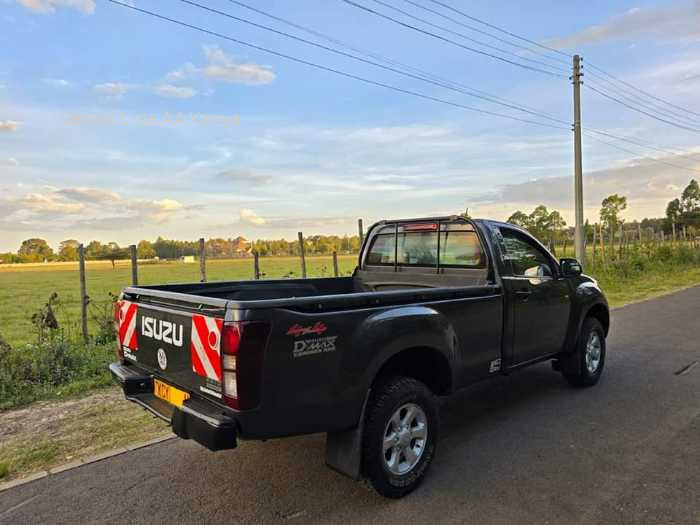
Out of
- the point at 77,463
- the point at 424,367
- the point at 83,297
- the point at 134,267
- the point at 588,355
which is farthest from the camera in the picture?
the point at 134,267

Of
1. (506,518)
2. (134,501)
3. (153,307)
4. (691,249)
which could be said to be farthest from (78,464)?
(691,249)

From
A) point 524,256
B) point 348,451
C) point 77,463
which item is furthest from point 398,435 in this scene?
point 77,463

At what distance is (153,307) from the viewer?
3293mm

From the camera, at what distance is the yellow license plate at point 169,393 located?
298 cm

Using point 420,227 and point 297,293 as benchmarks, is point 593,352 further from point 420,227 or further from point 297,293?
point 297,293

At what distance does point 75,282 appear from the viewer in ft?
108

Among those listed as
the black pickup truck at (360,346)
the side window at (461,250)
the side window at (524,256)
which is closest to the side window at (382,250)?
the black pickup truck at (360,346)

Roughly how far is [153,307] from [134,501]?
122 cm

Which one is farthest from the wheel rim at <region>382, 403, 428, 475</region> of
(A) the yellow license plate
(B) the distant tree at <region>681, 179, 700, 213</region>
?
(B) the distant tree at <region>681, 179, 700, 213</region>

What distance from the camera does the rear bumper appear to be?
8.33 ft

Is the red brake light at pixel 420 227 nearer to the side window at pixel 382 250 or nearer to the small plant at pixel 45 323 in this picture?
the side window at pixel 382 250

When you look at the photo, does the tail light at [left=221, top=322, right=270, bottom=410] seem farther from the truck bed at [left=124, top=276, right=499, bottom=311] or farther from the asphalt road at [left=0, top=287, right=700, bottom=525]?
the asphalt road at [left=0, top=287, right=700, bottom=525]

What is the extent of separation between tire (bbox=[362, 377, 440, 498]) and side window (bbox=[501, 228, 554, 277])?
1.70 metres

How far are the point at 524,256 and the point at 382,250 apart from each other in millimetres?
1398
